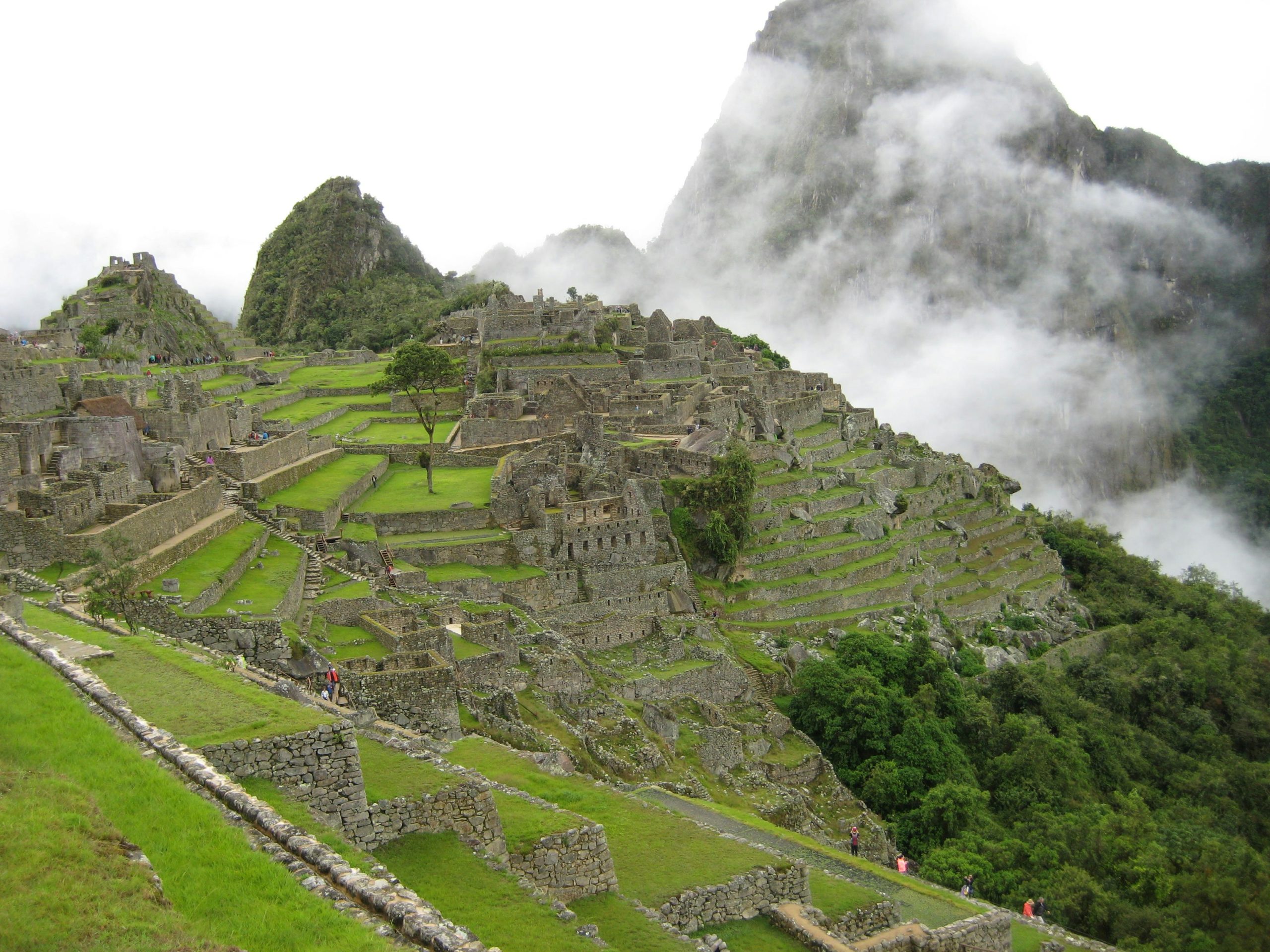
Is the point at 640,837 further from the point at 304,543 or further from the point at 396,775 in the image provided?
the point at 304,543

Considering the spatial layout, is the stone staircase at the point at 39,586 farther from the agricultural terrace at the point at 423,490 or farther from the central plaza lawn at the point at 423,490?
the agricultural terrace at the point at 423,490

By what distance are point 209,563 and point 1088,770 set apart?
30.3 metres

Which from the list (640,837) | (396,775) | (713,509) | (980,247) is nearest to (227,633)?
(396,775)

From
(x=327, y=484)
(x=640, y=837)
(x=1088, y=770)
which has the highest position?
(x=327, y=484)

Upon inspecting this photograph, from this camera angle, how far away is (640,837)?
44.7ft

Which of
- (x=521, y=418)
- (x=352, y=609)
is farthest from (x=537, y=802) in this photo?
(x=521, y=418)

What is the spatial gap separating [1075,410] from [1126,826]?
456 ft

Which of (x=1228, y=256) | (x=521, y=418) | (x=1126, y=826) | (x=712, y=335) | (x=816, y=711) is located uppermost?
Result: (x=1228, y=256)

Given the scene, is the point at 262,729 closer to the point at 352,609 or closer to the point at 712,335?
the point at 352,609

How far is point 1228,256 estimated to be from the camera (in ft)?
612

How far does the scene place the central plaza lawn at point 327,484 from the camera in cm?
3181

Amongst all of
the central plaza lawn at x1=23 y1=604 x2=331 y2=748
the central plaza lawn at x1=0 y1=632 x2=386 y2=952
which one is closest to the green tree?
the central plaza lawn at x1=23 y1=604 x2=331 y2=748

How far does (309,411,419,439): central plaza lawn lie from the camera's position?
148 feet

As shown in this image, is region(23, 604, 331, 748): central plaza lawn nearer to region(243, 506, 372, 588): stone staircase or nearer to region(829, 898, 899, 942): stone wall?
region(829, 898, 899, 942): stone wall
